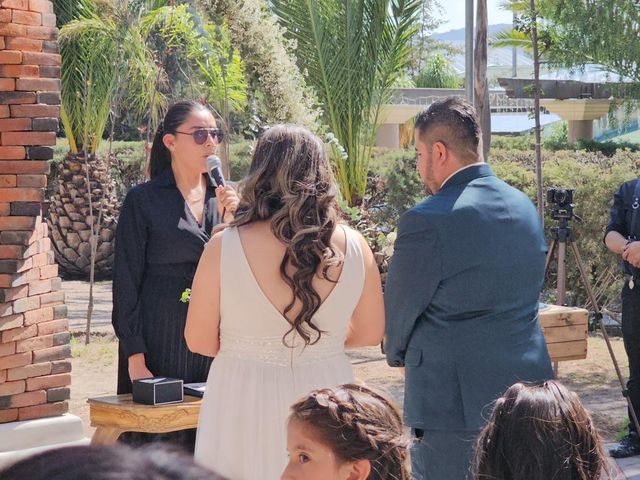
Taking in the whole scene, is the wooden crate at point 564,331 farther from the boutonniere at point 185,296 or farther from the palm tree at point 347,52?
the palm tree at point 347,52

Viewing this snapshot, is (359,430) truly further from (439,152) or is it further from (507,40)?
(507,40)

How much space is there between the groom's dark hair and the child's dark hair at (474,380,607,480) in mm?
1360

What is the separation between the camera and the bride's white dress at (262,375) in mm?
3340

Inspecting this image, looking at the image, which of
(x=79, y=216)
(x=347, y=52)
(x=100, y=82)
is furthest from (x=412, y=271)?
(x=79, y=216)

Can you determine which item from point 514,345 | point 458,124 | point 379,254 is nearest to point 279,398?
point 514,345

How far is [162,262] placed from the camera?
429 centimetres

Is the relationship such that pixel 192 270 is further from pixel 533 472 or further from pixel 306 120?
pixel 306 120

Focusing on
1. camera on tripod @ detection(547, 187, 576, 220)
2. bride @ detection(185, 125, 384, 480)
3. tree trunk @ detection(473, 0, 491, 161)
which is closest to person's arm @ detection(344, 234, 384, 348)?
bride @ detection(185, 125, 384, 480)

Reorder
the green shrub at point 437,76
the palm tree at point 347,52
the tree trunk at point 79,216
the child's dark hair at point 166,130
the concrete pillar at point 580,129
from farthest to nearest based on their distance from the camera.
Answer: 1. the green shrub at point 437,76
2. the concrete pillar at point 580,129
3. the tree trunk at point 79,216
4. the palm tree at point 347,52
5. the child's dark hair at point 166,130

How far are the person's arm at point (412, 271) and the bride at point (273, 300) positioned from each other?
95 millimetres

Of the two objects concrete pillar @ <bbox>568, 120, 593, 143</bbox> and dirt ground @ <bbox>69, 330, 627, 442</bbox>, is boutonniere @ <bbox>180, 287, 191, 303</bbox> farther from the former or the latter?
concrete pillar @ <bbox>568, 120, 593, 143</bbox>

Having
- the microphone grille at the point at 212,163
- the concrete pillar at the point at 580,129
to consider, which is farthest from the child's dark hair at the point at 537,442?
the concrete pillar at the point at 580,129

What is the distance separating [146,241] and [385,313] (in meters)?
1.18

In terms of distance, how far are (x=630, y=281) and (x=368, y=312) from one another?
10.4 ft
